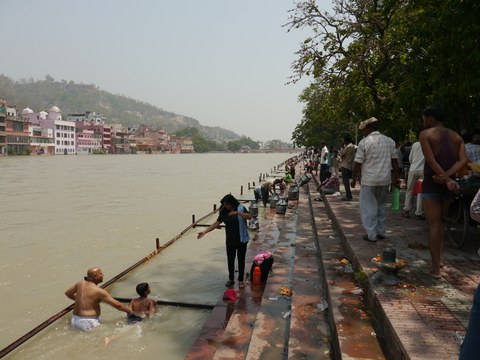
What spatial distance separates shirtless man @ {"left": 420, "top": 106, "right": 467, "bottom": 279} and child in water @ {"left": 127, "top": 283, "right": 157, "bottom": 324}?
4.23 meters

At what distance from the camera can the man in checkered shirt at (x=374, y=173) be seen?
19.0 feet

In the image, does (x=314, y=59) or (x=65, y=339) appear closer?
(x=65, y=339)

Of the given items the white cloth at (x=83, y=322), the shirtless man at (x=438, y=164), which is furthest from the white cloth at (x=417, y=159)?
the white cloth at (x=83, y=322)

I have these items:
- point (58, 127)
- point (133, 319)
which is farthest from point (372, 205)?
point (58, 127)

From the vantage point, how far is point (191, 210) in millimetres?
19484

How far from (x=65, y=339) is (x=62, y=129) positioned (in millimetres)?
110909

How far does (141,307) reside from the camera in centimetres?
634

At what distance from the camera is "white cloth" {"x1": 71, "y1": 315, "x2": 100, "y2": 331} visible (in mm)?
5949

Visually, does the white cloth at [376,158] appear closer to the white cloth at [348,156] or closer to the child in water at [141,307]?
the child in water at [141,307]

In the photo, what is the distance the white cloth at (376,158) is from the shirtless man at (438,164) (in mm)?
1540

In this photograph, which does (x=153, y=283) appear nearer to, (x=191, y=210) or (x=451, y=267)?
(x=451, y=267)

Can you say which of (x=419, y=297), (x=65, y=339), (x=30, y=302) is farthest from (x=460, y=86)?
(x=30, y=302)

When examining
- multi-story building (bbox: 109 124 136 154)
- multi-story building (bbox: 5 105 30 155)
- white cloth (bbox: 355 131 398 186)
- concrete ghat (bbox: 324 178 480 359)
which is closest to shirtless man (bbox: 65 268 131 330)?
concrete ghat (bbox: 324 178 480 359)

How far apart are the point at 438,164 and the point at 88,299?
5.13 m
